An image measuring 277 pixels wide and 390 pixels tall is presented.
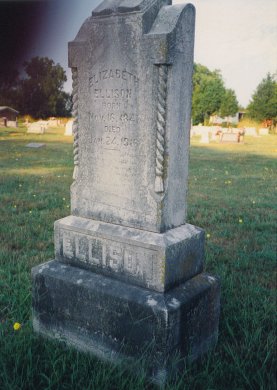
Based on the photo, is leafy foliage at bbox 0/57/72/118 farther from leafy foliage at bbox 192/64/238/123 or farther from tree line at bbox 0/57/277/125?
leafy foliage at bbox 192/64/238/123

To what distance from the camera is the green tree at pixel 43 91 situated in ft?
129

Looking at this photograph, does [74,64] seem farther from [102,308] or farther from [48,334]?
[48,334]

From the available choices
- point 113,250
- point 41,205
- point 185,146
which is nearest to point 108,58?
point 185,146

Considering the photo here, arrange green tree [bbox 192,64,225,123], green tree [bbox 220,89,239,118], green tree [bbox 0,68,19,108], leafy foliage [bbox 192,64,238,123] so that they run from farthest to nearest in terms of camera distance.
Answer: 1. green tree [bbox 192,64,225,123]
2. leafy foliage [bbox 192,64,238,123]
3. green tree [bbox 220,89,239,118]
4. green tree [bbox 0,68,19,108]

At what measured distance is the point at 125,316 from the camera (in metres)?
2.54

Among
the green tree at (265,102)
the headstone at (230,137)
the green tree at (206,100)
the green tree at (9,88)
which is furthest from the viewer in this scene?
the green tree at (206,100)

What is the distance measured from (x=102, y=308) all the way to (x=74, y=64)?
1.68 m

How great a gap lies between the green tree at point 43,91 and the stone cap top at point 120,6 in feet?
123

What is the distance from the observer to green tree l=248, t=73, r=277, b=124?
45.0 meters

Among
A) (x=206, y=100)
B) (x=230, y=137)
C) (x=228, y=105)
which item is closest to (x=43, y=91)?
(x=230, y=137)

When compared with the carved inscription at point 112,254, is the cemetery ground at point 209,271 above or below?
below

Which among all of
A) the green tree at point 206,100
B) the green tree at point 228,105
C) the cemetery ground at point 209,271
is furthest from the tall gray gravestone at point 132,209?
the green tree at point 228,105

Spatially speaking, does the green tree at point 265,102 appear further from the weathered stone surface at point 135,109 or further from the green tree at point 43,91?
the weathered stone surface at point 135,109

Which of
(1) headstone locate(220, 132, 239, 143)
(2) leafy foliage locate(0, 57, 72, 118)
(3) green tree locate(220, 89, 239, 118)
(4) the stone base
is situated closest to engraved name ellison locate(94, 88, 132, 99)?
(4) the stone base
